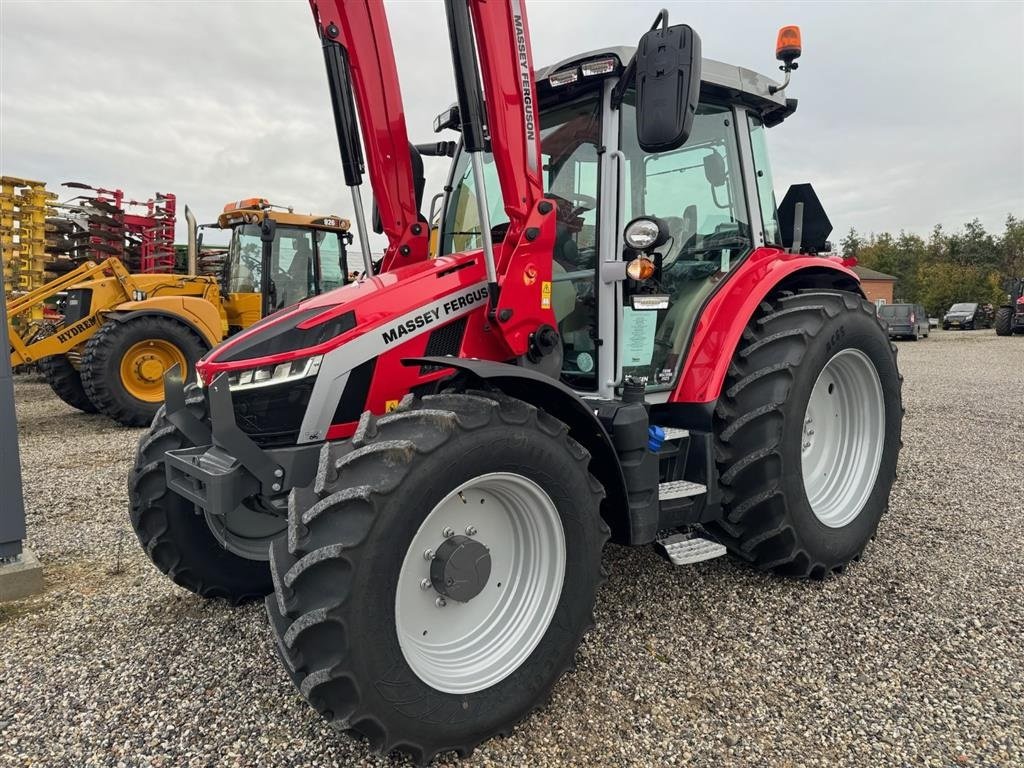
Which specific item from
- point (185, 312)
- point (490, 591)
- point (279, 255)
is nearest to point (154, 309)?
point (185, 312)

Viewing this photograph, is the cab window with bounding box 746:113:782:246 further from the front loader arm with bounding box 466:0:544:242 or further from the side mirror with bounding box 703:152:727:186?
the front loader arm with bounding box 466:0:544:242

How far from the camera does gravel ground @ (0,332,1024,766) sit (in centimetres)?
219

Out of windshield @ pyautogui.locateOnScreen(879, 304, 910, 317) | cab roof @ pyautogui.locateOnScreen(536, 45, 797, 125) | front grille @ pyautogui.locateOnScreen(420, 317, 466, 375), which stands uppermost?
cab roof @ pyautogui.locateOnScreen(536, 45, 797, 125)

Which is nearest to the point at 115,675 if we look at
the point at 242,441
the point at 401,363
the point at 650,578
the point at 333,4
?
the point at 242,441

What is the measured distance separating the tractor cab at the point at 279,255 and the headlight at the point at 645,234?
6.81 metres

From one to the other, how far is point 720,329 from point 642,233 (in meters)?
0.66

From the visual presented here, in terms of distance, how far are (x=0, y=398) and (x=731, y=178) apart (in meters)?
3.83

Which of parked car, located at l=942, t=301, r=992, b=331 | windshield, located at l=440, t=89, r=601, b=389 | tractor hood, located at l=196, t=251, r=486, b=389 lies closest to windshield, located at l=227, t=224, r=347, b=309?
windshield, located at l=440, t=89, r=601, b=389

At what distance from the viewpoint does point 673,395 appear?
3.11 m

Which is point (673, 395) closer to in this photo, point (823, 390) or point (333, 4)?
point (823, 390)

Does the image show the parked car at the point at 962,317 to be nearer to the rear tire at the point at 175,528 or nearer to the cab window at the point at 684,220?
the cab window at the point at 684,220

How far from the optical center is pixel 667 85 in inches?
91.0

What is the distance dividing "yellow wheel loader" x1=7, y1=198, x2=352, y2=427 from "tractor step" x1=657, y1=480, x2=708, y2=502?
6.02m

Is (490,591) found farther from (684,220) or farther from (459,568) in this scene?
(684,220)
